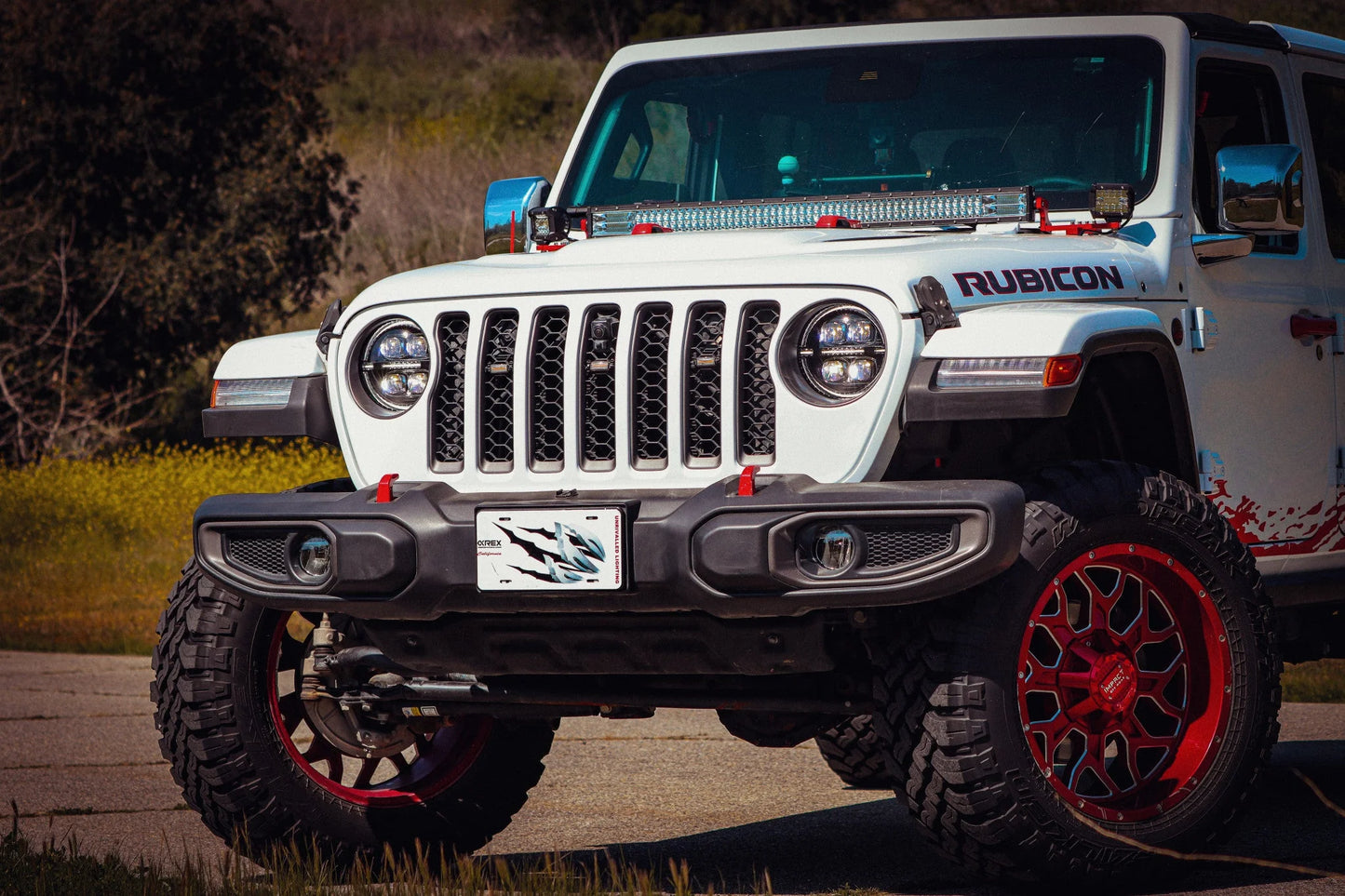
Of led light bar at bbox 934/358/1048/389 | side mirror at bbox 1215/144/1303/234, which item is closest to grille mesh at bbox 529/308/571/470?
led light bar at bbox 934/358/1048/389

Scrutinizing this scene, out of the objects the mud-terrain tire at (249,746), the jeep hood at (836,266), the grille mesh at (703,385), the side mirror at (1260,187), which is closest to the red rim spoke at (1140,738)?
the jeep hood at (836,266)

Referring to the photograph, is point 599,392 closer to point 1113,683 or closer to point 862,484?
point 862,484

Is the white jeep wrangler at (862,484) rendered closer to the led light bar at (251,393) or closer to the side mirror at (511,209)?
the led light bar at (251,393)

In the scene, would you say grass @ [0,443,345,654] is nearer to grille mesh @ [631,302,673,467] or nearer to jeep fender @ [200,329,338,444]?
jeep fender @ [200,329,338,444]

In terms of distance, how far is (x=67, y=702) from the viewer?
9.53m

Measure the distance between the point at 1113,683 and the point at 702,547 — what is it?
3.69 ft

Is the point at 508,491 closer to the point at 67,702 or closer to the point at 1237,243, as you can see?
the point at 1237,243

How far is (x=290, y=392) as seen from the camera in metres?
5.27

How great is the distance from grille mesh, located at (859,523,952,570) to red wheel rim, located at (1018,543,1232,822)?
384 mm

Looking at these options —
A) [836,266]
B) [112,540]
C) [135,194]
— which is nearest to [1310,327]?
[836,266]

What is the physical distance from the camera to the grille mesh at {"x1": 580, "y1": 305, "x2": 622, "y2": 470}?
475 cm

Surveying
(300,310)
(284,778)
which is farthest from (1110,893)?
(300,310)

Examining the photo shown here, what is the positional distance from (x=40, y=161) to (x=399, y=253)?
33.5ft

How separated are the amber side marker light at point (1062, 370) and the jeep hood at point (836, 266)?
0.30 meters
